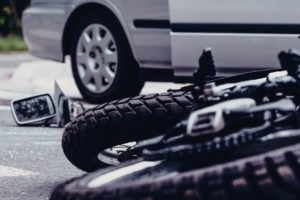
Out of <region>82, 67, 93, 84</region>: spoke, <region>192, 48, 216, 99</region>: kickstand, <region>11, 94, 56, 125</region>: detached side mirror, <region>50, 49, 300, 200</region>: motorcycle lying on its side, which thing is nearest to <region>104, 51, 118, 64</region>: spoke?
<region>82, 67, 93, 84</region>: spoke

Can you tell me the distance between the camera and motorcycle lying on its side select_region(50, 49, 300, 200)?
2.27 meters

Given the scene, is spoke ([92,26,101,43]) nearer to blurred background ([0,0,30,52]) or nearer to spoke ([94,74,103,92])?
spoke ([94,74,103,92])

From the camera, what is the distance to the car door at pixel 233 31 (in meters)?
6.21

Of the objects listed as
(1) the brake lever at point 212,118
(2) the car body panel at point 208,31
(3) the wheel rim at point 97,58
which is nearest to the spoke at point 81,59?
(3) the wheel rim at point 97,58

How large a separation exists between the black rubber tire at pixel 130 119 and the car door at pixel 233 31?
2.76 meters

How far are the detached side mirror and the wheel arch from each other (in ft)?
6.32

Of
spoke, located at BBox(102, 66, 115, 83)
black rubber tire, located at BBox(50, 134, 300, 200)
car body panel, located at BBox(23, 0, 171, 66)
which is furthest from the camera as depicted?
spoke, located at BBox(102, 66, 115, 83)

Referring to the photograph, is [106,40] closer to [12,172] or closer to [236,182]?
[12,172]

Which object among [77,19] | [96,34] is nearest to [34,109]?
[96,34]

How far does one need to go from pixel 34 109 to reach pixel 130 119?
1975 mm

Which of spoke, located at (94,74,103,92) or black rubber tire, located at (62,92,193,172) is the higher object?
black rubber tire, located at (62,92,193,172)

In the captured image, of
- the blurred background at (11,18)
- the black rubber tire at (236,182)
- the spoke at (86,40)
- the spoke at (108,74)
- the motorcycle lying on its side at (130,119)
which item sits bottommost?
the blurred background at (11,18)

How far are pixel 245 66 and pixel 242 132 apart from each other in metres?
4.20

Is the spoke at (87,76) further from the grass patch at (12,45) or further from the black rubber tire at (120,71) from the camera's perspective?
the grass patch at (12,45)
